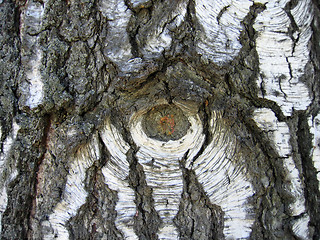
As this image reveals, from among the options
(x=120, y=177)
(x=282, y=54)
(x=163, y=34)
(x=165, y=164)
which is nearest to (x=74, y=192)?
(x=120, y=177)

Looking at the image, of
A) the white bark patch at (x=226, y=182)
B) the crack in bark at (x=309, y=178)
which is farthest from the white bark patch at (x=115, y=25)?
the crack in bark at (x=309, y=178)

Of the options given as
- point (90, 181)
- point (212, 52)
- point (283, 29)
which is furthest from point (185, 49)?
point (90, 181)

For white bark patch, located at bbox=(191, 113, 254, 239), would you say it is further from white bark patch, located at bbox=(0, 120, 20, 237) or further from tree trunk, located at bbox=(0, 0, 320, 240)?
white bark patch, located at bbox=(0, 120, 20, 237)

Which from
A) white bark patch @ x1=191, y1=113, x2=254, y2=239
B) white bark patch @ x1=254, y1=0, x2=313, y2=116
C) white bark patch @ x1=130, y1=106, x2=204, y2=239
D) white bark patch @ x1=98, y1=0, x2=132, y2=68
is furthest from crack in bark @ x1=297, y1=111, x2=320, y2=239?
white bark patch @ x1=98, y1=0, x2=132, y2=68

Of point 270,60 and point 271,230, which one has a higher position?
point 270,60

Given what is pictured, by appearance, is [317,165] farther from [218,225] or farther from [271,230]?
[218,225]

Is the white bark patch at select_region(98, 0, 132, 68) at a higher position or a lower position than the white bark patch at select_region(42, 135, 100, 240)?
higher
